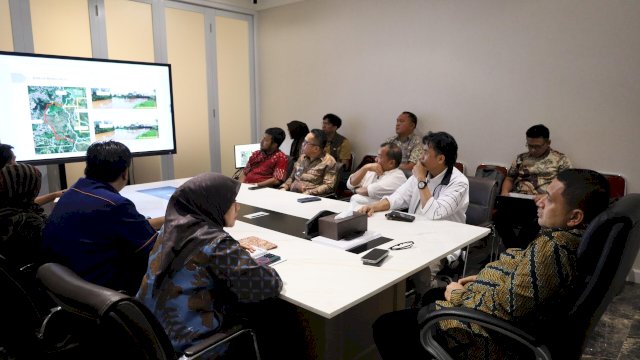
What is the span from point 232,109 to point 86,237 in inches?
172

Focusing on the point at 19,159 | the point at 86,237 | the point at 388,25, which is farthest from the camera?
the point at 388,25

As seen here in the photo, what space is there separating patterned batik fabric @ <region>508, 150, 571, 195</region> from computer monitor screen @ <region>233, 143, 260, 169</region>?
2.67 m

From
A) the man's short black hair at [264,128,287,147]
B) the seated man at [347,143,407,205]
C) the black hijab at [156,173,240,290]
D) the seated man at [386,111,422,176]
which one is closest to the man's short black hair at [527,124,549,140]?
the seated man at [386,111,422,176]

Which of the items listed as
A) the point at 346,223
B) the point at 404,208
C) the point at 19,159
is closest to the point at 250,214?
the point at 346,223

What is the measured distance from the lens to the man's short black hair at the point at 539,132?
3527mm

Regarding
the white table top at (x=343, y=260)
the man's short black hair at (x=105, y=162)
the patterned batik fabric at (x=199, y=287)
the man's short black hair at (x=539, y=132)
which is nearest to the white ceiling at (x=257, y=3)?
the man's short black hair at (x=539, y=132)

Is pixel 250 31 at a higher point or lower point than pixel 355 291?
higher

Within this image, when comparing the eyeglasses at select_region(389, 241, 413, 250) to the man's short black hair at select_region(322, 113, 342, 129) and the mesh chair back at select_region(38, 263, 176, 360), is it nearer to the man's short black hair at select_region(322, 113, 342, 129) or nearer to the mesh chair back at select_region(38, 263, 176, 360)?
the mesh chair back at select_region(38, 263, 176, 360)

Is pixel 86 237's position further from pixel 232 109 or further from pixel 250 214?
pixel 232 109

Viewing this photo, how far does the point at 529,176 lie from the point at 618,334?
1474mm

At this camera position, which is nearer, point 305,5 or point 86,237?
point 86,237

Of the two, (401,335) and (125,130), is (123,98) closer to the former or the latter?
(125,130)

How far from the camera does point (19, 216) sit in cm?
218

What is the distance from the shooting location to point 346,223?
6.97 feet
